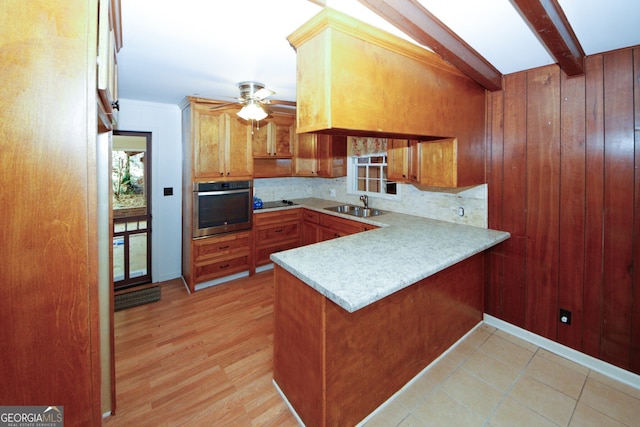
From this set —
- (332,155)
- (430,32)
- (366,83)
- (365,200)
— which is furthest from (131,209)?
(430,32)

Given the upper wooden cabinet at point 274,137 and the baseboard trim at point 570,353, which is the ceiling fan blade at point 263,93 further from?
the baseboard trim at point 570,353

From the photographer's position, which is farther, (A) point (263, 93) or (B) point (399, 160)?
(B) point (399, 160)

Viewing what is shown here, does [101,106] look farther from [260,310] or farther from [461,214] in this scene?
[461,214]

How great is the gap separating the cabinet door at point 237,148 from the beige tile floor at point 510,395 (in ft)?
9.85

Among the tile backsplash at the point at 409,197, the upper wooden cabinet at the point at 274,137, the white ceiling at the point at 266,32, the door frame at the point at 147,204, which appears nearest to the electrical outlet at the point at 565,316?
the tile backsplash at the point at 409,197

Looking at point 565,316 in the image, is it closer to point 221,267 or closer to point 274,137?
point 221,267

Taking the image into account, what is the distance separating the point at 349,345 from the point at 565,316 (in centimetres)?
196

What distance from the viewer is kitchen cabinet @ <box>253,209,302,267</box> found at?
403 cm

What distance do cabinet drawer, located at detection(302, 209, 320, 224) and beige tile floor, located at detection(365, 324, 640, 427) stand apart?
91.8 inches

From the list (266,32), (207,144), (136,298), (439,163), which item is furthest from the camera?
(207,144)

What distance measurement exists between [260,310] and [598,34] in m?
3.46

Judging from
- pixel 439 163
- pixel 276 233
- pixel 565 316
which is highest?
pixel 439 163

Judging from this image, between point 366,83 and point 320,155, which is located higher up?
point 320,155

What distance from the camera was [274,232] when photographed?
419cm
